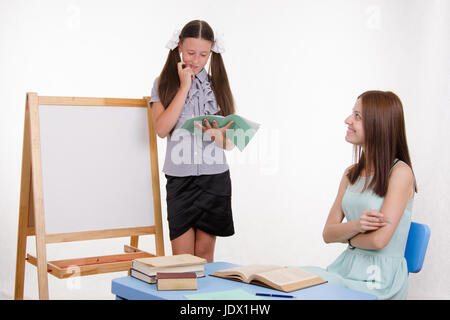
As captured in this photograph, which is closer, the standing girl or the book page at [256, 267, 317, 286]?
the book page at [256, 267, 317, 286]

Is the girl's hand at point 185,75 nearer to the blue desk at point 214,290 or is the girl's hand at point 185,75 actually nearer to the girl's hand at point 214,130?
the girl's hand at point 214,130

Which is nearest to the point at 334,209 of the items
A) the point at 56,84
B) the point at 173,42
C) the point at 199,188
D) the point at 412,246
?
the point at 412,246

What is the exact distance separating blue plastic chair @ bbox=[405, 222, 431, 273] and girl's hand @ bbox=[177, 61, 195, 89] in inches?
41.0

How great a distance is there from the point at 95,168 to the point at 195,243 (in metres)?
0.58

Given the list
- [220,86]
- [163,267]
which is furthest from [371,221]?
[220,86]

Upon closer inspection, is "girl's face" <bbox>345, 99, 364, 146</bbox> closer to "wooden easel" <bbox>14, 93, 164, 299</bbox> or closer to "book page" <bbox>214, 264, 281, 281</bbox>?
"book page" <bbox>214, 264, 281, 281</bbox>

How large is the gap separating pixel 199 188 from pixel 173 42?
0.64 m

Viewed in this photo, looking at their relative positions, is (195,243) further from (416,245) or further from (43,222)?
(416,245)

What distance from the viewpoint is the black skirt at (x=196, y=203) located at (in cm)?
217

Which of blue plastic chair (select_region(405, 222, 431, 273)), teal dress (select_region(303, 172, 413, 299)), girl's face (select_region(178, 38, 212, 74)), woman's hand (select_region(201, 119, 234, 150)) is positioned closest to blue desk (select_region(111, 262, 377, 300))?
teal dress (select_region(303, 172, 413, 299))

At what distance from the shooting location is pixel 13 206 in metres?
3.61

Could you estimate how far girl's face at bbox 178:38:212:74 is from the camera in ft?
7.06

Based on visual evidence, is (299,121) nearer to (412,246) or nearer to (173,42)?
(173,42)
